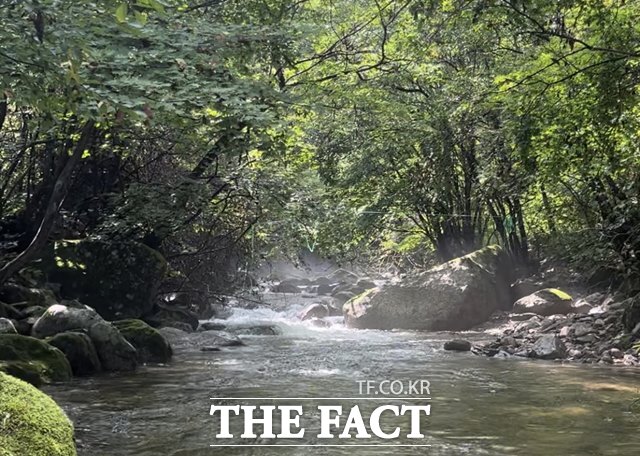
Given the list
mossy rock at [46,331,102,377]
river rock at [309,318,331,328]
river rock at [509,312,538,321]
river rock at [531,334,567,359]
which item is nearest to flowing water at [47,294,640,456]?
mossy rock at [46,331,102,377]

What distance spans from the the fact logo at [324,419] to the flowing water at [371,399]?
0.12 ft

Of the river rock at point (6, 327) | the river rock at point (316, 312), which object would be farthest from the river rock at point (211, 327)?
the river rock at point (6, 327)

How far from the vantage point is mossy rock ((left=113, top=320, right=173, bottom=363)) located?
8.63m

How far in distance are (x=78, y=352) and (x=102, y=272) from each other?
407 cm

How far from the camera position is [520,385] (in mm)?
6750

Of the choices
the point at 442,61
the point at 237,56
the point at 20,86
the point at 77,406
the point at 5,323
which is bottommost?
the point at 77,406

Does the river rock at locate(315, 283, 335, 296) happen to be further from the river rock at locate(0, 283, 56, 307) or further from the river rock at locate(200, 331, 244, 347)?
the river rock at locate(0, 283, 56, 307)

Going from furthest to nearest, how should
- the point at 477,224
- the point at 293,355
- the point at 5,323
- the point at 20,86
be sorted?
1. the point at 477,224
2. the point at 293,355
3. the point at 5,323
4. the point at 20,86

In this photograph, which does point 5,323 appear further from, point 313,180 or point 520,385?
point 313,180

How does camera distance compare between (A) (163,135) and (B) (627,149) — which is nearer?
(B) (627,149)

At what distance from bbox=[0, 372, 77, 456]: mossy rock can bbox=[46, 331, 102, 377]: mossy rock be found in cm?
460

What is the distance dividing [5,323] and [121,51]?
158 inches

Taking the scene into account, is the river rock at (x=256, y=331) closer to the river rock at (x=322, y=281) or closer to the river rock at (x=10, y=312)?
the river rock at (x=10, y=312)

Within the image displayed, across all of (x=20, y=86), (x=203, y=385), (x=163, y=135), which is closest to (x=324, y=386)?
(x=203, y=385)
